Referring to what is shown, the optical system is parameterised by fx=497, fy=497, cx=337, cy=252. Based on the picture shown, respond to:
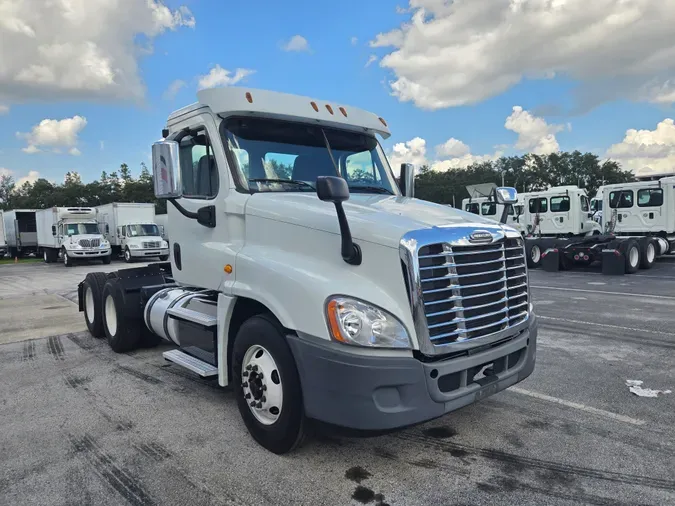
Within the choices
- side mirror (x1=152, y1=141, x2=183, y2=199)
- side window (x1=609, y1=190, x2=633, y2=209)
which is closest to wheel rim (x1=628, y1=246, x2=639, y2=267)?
side window (x1=609, y1=190, x2=633, y2=209)

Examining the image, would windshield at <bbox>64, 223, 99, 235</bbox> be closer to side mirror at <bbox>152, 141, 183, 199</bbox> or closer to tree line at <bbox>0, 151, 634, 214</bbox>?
side mirror at <bbox>152, 141, 183, 199</bbox>

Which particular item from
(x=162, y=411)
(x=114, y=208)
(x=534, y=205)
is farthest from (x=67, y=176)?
(x=162, y=411)

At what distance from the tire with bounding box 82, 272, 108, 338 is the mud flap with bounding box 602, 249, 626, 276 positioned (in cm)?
1393

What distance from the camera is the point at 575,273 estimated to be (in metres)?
15.8

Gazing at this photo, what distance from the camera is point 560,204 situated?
1972 cm

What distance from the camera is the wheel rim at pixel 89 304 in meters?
7.59

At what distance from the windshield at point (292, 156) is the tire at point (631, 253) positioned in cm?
1297

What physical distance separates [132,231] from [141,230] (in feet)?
1.60

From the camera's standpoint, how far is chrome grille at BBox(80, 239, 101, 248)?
2673cm

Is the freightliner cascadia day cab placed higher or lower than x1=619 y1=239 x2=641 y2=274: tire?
higher

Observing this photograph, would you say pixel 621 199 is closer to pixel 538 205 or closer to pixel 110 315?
pixel 538 205

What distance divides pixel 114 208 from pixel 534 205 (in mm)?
22444

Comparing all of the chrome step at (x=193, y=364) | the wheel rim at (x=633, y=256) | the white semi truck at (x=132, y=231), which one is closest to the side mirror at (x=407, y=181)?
the chrome step at (x=193, y=364)

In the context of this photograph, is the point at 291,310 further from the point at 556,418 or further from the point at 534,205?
the point at 534,205
